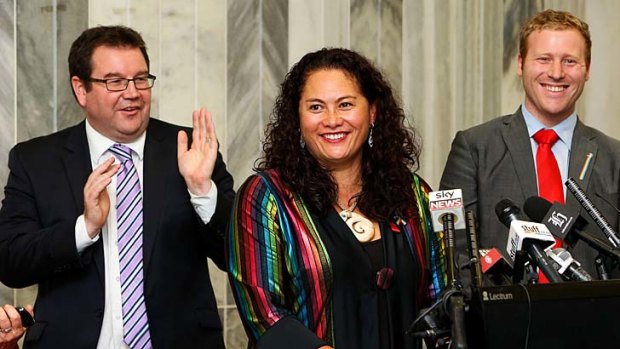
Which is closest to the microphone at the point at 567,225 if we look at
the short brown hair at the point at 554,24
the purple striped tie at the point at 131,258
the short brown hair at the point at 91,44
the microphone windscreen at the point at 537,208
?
the microphone windscreen at the point at 537,208

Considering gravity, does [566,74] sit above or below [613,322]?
above

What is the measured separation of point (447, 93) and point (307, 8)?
100cm

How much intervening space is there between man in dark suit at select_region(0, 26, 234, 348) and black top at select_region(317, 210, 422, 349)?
735mm

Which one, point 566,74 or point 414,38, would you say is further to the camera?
point 414,38

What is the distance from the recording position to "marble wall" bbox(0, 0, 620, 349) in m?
4.41

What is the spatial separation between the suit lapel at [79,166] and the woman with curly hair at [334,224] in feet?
2.53

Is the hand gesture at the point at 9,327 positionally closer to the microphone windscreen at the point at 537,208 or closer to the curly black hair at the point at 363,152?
the curly black hair at the point at 363,152

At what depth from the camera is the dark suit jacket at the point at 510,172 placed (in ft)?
11.6

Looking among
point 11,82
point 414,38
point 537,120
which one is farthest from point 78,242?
point 414,38

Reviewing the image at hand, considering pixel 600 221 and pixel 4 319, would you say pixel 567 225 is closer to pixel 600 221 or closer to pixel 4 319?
pixel 600 221

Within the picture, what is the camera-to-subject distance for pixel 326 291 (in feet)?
9.29

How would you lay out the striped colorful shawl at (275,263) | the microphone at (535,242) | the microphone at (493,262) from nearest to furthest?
the microphone at (535,242) → the microphone at (493,262) → the striped colorful shawl at (275,263)

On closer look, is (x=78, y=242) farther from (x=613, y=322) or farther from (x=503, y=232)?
(x=613, y=322)

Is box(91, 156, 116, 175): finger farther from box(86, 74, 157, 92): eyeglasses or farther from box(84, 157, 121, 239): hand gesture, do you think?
box(86, 74, 157, 92): eyeglasses
